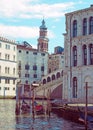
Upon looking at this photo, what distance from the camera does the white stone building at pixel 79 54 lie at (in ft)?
126

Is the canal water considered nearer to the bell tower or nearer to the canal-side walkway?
the canal-side walkway

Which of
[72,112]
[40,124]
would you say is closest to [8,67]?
[72,112]

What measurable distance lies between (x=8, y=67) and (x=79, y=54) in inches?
1279

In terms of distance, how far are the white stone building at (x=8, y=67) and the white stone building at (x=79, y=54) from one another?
28.0 meters

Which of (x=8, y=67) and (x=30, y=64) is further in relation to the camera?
(x=30, y=64)

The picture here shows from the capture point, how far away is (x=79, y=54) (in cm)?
3916

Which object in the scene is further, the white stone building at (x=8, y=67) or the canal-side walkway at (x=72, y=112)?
the white stone building at (x=8, y=67)

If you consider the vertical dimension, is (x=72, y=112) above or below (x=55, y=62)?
below

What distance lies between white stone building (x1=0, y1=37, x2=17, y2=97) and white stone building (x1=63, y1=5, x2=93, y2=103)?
2803cm

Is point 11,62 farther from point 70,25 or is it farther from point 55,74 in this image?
point 70,25

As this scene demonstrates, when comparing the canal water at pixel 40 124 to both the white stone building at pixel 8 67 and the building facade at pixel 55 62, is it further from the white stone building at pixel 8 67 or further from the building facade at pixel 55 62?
the building facade at pixel 55 62

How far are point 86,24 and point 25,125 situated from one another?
16044 millimetres

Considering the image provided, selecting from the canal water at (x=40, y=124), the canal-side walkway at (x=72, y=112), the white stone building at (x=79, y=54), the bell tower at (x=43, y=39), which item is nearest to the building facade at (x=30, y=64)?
the bell tower at (x=43, y=39)

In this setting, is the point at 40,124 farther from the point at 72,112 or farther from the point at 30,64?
the point at 30,64
